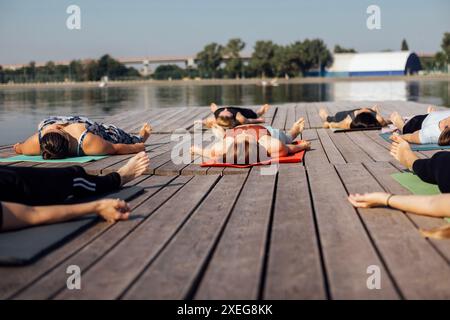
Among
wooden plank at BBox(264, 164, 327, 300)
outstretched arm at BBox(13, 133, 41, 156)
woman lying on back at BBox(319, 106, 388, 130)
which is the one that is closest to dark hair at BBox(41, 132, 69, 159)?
outstretched arm at BBox(13, 133, 41, 156)

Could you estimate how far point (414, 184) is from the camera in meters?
3.85

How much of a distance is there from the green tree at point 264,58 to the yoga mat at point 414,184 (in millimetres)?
80171

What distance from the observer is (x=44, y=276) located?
227 centimetres

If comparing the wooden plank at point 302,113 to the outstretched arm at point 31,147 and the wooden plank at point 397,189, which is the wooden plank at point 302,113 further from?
the outstretched arm at point 31,147

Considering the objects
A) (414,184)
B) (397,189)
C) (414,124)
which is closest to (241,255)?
(397,189)

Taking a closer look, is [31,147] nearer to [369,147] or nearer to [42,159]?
[42,159]

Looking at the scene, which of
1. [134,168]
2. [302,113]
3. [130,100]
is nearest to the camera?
[134,168]

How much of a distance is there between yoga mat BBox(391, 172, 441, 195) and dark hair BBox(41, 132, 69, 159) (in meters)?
3.14

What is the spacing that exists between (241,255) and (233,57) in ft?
284

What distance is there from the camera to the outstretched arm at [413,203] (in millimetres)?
2902

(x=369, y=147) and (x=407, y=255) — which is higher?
(x=369, y=147)

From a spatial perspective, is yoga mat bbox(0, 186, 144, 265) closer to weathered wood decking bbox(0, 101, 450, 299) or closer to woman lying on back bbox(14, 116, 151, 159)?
weathered wood decking bbox(0, 101, 450, 299)
